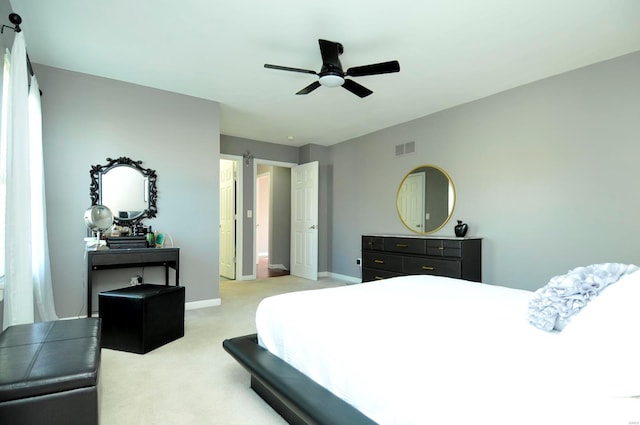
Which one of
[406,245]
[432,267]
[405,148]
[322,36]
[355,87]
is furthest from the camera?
[405,148]

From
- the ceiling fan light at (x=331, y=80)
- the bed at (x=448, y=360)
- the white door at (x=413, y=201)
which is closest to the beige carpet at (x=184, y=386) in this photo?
the bed at (x=448, y=360)

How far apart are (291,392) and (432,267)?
2.94m

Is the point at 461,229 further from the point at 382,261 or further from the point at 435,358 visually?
the point at 435,358

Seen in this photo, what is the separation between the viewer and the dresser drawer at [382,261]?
4391mm

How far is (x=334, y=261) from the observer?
6312mm

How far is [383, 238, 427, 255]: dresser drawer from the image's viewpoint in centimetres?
410

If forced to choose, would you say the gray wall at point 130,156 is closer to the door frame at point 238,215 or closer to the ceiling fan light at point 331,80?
the door frame at point 238,215

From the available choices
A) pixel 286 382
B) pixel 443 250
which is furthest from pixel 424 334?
pixel 443 250

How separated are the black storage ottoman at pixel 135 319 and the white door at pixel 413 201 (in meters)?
3.38

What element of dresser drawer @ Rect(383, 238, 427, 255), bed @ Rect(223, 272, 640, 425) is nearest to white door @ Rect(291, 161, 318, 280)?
dresser drawer @ Rect(383, 238, 427, 255)

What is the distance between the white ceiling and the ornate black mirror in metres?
0.97

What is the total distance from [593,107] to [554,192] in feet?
2.83

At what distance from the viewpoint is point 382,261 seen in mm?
4598

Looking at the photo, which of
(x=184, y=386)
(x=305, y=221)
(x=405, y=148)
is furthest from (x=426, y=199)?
(x=184, y=386)
